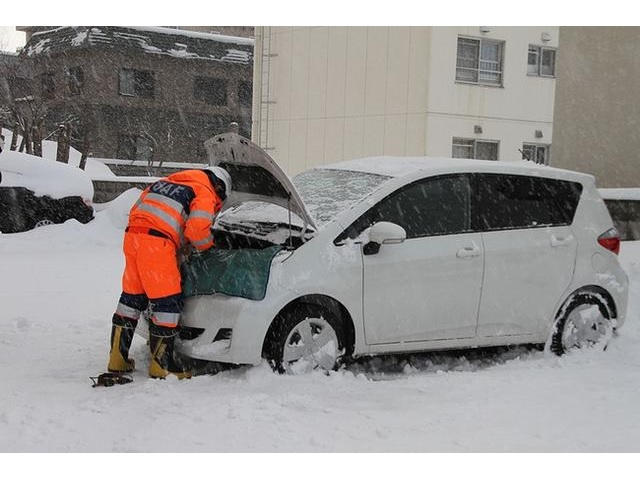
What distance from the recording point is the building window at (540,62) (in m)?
24.0

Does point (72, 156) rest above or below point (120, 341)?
above

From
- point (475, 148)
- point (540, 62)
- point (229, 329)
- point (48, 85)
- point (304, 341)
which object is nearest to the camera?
point (229, 329)

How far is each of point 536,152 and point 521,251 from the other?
59.6ft

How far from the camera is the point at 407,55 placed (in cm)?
2195

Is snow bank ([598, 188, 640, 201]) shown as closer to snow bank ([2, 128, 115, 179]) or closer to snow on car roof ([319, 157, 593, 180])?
snow on car roof ([319, 157, 593, 180])

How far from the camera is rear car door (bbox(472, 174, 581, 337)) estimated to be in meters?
6.54

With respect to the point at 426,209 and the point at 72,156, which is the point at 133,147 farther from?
the point at 426,209

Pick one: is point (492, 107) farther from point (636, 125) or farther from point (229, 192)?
point (229, 192)

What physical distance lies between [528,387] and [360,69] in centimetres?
1796

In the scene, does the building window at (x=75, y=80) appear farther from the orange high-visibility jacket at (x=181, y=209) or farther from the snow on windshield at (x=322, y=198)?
the orange high-visibility jacket at (x=181, y=209)

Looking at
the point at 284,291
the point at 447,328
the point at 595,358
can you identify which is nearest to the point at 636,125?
the point at 595,358

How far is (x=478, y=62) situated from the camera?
22750mm

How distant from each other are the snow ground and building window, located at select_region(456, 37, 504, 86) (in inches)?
613

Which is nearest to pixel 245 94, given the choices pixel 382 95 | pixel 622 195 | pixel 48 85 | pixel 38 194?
pixel 48 85
